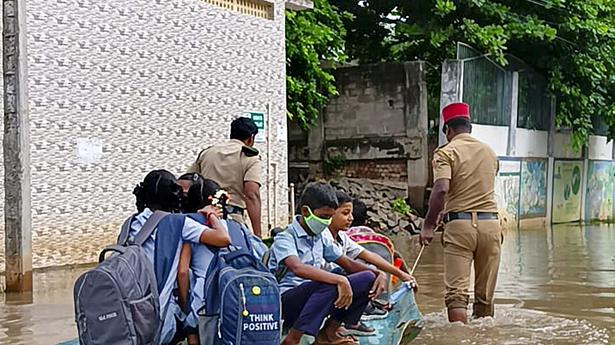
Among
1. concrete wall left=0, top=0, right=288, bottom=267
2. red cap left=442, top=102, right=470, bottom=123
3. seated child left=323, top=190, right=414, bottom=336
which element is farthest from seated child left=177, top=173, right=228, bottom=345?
concrete wall left=0, top=0, right=288, bottom=267

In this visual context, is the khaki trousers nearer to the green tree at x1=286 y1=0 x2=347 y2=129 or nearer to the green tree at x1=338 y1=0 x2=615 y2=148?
the green tree at x1=286 y1=0 x2=347 y2=129

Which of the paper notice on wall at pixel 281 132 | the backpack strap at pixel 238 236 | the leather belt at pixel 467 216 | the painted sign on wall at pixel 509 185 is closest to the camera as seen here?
the backpack strap at pixel 238 236

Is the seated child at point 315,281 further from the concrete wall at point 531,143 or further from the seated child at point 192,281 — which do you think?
the concrete wall at point 531,143

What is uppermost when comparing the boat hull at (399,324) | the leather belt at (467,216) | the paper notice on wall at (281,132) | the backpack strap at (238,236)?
the paper notice on wall at (281,132)

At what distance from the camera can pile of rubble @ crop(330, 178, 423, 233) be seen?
16453 mm

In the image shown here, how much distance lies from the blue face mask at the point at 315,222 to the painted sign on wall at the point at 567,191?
16.5m

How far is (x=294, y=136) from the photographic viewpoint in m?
18.8

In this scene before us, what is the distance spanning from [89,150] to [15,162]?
8.41ft

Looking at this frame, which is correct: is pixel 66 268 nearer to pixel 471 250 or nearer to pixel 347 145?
pixel 471 250

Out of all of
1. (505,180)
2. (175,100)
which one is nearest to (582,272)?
(175,100)

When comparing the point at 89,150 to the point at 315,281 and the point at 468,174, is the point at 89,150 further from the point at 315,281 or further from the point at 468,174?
the point at 315,281

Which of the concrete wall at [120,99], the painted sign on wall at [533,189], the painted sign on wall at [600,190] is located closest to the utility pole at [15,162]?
the concrete wall at [120,99]

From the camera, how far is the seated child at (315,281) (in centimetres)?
473

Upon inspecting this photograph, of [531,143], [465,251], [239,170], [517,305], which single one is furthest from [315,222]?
[531,143]
